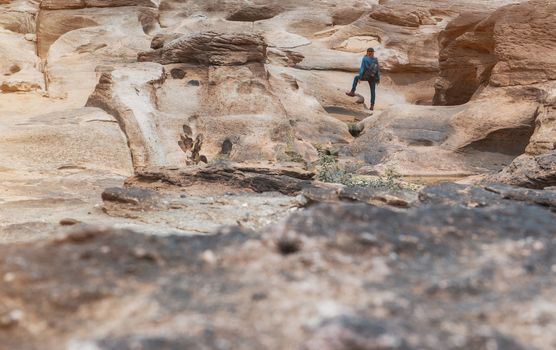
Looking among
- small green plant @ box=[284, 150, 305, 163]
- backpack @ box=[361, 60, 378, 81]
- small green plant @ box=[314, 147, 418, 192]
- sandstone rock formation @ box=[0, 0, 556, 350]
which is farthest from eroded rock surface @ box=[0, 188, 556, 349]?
backpack @ box=[361, 60, 378, 81]

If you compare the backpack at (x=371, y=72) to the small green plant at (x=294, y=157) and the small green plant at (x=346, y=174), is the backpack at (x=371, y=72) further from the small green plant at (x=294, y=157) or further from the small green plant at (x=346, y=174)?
the small green plant at (x=294, y=157)

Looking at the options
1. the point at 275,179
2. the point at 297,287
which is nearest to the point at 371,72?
the point at 275,179

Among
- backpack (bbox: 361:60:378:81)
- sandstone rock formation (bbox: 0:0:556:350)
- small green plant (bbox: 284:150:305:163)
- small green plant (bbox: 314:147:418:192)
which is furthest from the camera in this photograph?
backpack (bbox: 361:60:378:81)

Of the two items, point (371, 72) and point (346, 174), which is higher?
point (346, 174)

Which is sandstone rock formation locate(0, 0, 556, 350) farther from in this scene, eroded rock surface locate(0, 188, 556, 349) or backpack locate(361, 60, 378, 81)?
backpack locate(361, 60, 378, 81)

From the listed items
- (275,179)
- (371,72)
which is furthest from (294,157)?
(371,72)

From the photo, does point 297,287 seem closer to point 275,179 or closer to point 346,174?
point 275,179

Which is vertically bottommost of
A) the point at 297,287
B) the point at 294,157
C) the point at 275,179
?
the point at 294,157

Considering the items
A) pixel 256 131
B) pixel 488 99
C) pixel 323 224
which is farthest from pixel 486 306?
pixel 488 99

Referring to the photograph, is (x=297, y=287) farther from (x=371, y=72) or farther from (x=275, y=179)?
(x=371, y=72)

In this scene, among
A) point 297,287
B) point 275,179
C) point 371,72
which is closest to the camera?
point 297,287

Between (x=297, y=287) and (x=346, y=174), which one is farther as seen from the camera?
(x=346, y=174)

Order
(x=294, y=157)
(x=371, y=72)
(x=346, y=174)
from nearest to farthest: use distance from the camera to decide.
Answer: (x=346, y=174) < (x=294, y=157) < (x=371, y=72)

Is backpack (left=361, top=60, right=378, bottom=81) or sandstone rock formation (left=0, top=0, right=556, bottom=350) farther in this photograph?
backpack (left=361, top=60, right=378, bottom=81)
